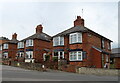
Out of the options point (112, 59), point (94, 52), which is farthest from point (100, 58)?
point (112, 59)

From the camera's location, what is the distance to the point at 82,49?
27.9 m

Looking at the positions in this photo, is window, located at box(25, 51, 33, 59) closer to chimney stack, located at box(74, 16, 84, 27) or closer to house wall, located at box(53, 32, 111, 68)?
house wall, located at box(53, 32, 111, 68)

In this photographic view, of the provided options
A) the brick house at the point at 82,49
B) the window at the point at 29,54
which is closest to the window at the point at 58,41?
the brick house at the point at 82,49

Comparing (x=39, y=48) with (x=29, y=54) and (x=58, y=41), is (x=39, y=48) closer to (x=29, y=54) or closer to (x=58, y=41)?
(x=29, y=54)

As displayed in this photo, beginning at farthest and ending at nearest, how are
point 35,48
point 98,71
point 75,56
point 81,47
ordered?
point 35,48
point 75,56
point 81,47
point 98,71

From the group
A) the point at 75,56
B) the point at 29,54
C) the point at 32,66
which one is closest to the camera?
the point at 75,56

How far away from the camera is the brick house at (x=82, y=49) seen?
27844 mm

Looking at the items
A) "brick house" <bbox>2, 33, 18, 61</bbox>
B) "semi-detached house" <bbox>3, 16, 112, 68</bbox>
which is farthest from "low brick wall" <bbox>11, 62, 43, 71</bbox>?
"brick house" <bbox>2, 33, 18, 61</bbox>

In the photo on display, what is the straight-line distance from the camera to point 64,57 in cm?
3069

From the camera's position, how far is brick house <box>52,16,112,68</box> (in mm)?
27844

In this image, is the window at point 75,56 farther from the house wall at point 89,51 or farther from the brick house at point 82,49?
the house wall at point 89,51

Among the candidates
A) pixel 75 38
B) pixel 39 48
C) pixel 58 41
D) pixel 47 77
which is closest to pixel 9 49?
pixel 39 48

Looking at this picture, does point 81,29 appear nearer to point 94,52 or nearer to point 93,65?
point 94,52

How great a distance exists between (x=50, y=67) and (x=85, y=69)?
7.42 meters
